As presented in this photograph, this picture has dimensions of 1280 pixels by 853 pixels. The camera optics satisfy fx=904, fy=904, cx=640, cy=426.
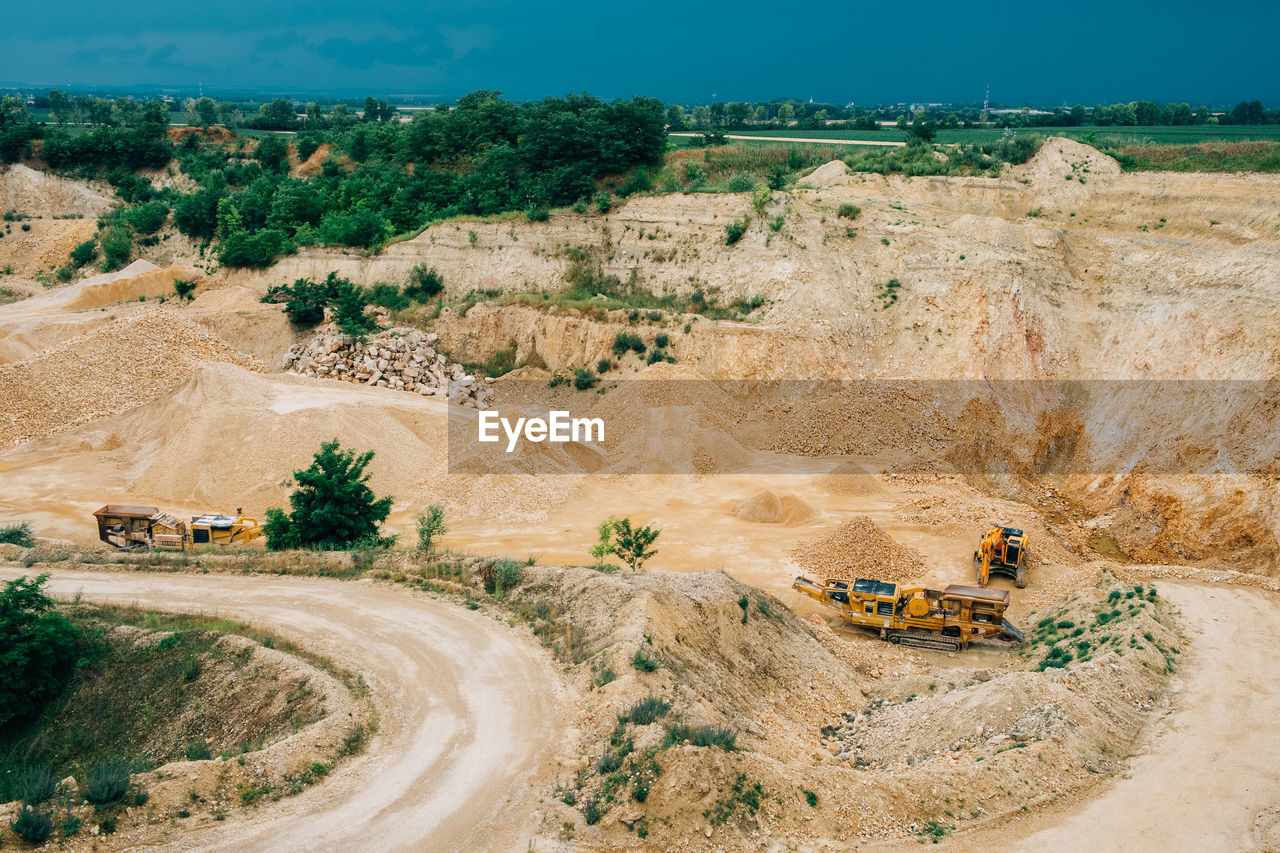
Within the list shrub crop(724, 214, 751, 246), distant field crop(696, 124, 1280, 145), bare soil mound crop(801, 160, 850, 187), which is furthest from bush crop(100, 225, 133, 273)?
Result: distant field crop(696, 124, 1280, 145)

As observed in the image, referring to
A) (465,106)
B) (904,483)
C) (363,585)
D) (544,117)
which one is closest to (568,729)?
(363,585)

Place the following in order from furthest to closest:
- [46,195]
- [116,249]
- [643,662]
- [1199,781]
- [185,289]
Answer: [46,195], [116,249], [185,289], [643,662], [1199,781]

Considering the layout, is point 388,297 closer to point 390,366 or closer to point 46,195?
point 390,366

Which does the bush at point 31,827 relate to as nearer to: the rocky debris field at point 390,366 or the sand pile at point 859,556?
the sand pile at point 859,556

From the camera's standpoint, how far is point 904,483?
35938 millimetres

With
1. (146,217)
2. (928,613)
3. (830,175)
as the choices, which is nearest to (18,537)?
(928,613)

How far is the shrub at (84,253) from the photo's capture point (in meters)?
63.0

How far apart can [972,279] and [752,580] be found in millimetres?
21634

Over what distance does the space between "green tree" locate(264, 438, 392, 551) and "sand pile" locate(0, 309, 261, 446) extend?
1742cm

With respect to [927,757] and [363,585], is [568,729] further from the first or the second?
[363,585]

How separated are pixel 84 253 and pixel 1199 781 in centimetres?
7015

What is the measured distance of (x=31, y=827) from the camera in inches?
491

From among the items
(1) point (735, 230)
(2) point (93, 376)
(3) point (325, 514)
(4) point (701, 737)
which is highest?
(1) point (735, 230)

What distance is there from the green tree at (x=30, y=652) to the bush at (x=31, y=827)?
21.1 feet
